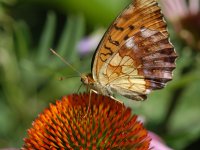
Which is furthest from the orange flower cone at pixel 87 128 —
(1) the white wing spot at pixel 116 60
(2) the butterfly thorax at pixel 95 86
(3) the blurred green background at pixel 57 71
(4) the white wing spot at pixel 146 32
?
(3) the blurred green background at pixel 57 71

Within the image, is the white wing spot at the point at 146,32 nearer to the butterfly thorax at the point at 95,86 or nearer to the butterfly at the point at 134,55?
the butterfly at the point at 134,55

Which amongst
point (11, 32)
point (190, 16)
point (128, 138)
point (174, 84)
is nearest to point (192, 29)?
point (190, 16)

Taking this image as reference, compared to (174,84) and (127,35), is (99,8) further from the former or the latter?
(127,35)

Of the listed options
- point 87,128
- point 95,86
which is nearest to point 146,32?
point 95,86

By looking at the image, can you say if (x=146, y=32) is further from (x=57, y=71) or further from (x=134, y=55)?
(x=57, y=71)

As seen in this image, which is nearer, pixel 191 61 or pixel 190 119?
pixel 191 61

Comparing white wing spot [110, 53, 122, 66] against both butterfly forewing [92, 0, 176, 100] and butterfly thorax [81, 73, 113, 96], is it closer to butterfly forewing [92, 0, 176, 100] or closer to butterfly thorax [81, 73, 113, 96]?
butterfly forewing [92, 0, 176, 100]
